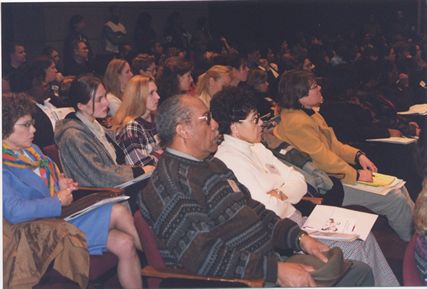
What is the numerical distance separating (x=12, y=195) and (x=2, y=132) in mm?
318

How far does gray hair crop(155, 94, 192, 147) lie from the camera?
2705 millimetres

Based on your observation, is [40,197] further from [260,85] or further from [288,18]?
[288,18]

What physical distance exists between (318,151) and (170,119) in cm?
151

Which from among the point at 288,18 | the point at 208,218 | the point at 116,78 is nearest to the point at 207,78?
the point at 116,78

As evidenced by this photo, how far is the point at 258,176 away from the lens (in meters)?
3.15

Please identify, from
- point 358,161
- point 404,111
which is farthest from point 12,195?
point 404,111

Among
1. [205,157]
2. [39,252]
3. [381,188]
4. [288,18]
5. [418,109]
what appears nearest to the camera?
[205,157]

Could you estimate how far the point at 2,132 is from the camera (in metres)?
3.08

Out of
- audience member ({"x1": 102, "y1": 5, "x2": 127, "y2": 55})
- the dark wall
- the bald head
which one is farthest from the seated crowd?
the dark wall

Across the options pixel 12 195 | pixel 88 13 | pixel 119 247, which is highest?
pixel 88 13

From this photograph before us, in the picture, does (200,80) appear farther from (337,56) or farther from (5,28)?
(337,56)

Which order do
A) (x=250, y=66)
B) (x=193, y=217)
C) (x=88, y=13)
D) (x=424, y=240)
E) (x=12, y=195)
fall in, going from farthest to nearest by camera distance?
(x=250, y=66) → (x=88, y=13) → (x=12, y=195) → (x=193, y=217) → (x=424, y=240)

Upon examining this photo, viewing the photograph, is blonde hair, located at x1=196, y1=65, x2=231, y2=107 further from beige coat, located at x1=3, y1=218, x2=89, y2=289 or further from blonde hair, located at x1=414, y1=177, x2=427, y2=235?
blonde hair, located at x1=414, y1=177, x2=427, y2=235

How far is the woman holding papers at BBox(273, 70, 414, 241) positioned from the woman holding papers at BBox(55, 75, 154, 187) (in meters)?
0.91
